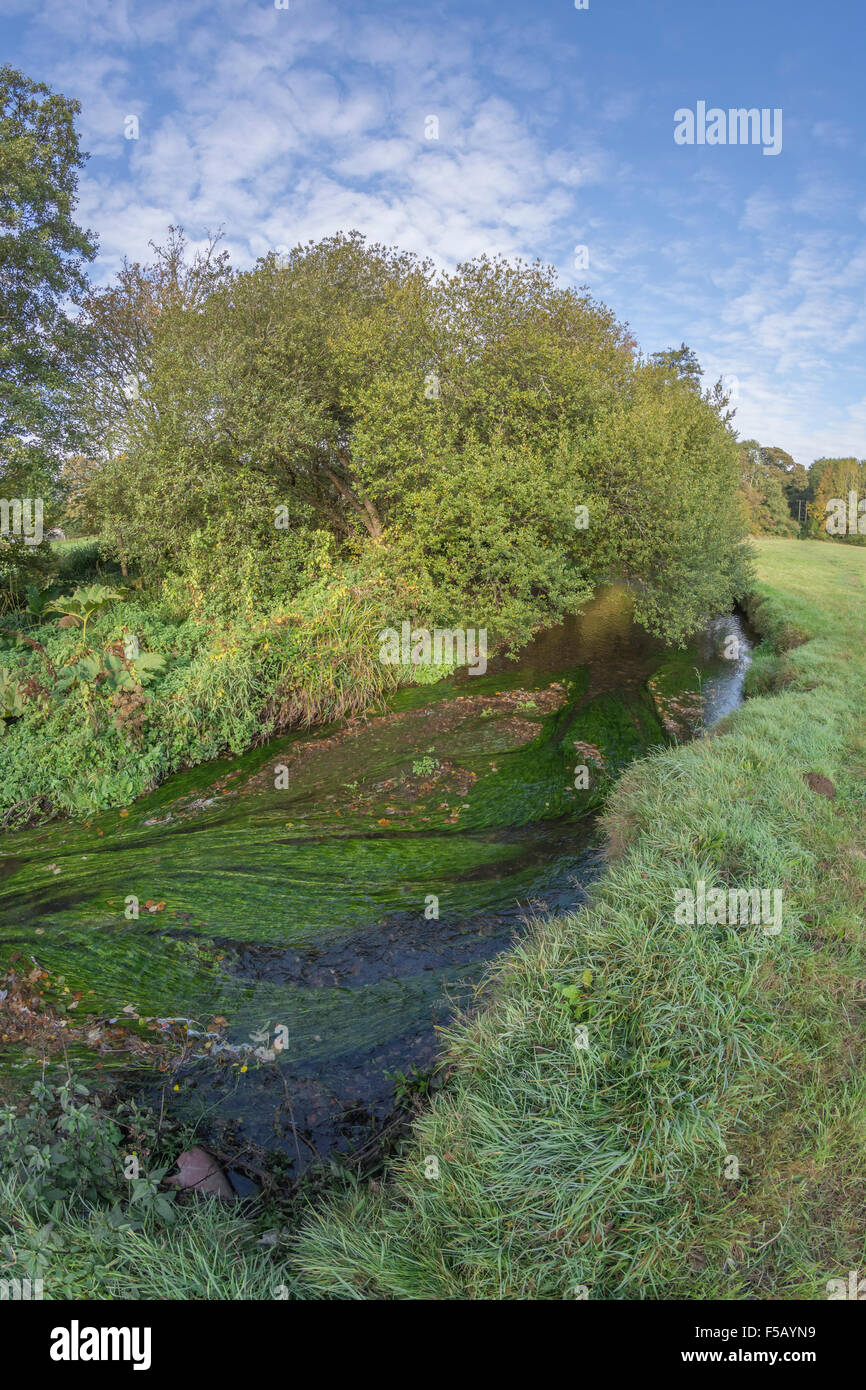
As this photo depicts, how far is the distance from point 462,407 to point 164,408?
5643 mm

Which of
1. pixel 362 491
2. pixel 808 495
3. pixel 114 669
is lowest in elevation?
pixel 114 669

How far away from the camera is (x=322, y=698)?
10578 millimetres

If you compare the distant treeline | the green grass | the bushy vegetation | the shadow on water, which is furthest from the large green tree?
the distant treeline

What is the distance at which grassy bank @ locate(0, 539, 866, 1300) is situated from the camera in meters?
2.71

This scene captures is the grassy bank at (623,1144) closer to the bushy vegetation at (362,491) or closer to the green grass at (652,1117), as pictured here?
the green grass at (652,1117)

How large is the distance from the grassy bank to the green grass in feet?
0.04

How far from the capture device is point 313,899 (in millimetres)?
6215

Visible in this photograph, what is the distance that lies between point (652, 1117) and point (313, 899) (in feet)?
12.4

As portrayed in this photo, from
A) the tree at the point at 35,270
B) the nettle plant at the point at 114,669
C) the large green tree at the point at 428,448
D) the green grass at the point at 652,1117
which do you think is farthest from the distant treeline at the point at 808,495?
the green grass at the point at 652,1117

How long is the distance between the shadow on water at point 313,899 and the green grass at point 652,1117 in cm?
71

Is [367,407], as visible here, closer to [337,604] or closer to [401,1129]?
[337,604]

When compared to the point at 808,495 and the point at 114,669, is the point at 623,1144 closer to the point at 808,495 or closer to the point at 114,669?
the point at 114,669

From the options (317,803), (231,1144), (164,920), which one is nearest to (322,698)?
(317,803)

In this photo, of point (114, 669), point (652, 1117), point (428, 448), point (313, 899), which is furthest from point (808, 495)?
point (652, 1117)
